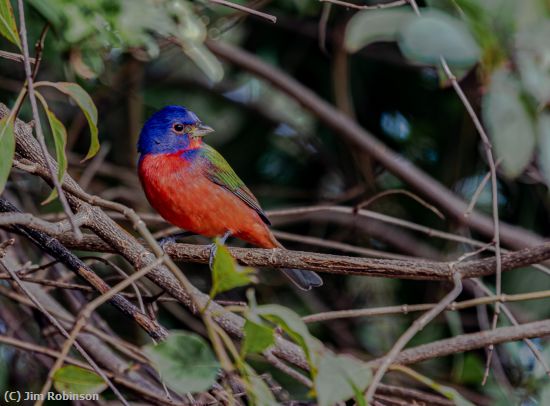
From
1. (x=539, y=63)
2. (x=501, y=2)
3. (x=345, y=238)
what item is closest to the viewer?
(x=501, y=2)

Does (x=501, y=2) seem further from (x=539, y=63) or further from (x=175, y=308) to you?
(x=175, y=308)

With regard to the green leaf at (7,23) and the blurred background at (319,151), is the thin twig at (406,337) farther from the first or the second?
the blurred background at (319,151)

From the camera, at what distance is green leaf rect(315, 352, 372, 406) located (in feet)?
5.20

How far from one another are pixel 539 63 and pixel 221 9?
305 centimetres

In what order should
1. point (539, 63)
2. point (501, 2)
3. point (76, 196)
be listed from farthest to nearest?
point (76, 196)
point (539, 63)
point (501, 2)

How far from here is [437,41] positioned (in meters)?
1.53

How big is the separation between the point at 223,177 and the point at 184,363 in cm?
289

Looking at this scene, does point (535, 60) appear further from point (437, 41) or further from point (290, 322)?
→ point (290, 322)

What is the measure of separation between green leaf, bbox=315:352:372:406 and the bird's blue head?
3.01 m

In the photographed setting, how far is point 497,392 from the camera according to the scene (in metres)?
3.36

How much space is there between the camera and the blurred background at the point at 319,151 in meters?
4.52

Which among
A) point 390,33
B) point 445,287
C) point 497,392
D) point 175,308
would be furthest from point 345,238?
point 390,33

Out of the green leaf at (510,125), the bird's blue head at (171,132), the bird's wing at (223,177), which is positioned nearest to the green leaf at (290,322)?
the green leaf at (510,125)

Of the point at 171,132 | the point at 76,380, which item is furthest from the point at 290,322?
the point at 171,132
